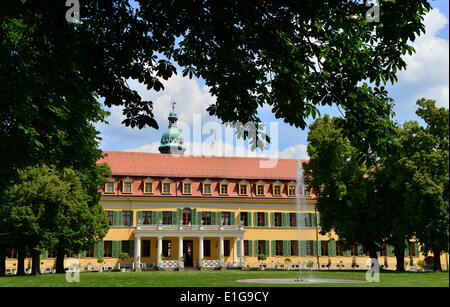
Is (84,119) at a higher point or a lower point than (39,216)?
higher

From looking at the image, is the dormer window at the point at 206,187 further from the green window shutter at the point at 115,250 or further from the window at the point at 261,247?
the green window shutter at the point at 115,250

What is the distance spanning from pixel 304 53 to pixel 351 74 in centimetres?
79

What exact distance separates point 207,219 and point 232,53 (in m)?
40.0

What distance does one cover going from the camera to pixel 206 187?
4634cm

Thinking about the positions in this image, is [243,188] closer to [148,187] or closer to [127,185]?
[148,187]

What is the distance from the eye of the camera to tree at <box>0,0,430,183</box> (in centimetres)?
580

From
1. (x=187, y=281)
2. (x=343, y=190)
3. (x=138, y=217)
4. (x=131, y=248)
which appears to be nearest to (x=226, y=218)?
(x=138, y=217)

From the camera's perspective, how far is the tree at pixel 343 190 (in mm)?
32781

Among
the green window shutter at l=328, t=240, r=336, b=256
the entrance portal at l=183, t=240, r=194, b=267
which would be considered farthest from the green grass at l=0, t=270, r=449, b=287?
the green window shutter at l=328, t=240, r=336, b=256

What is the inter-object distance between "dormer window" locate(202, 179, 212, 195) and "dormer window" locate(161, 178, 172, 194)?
3.57 m

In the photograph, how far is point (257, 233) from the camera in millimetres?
45406

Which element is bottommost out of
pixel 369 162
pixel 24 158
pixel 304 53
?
pixel 369 162

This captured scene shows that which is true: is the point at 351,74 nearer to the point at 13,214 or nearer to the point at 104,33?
the point at 104,33
